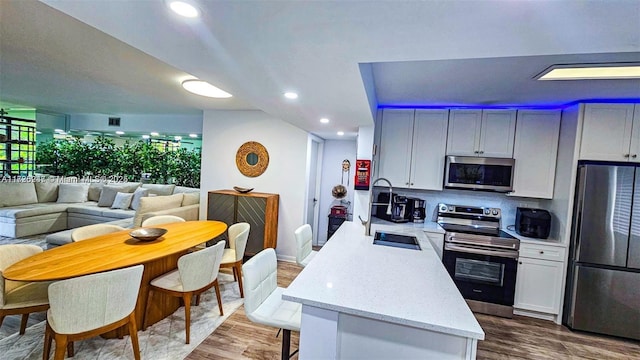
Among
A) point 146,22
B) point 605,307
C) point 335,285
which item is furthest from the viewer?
point 605,307

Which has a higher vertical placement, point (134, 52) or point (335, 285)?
point (134, 52)

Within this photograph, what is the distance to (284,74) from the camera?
5.38 ft

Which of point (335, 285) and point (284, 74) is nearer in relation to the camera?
point (335, 285)

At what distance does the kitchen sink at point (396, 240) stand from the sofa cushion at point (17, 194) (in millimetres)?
6815

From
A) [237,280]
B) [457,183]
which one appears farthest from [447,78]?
[237,280]

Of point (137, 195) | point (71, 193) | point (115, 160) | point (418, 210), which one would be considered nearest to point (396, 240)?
point (418, 210)

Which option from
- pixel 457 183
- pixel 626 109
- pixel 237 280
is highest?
pixel 626 109

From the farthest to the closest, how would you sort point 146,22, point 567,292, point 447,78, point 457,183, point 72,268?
1. point 457,183
2. point 567,292
3. point 447,78
4. point 72,268
5. point 146,22

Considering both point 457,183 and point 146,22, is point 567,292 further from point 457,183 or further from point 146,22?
point 146,22

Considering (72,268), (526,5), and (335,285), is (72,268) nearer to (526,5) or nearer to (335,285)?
(335,285)

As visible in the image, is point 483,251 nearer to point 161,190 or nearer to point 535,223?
point 535,223

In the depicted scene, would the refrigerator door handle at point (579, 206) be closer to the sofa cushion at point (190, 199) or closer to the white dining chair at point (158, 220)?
the white dining chair at point (158, 220)

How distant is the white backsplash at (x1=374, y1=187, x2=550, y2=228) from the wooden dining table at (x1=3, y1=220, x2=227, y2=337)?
98.4 inches

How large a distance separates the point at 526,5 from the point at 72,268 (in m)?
2.85
